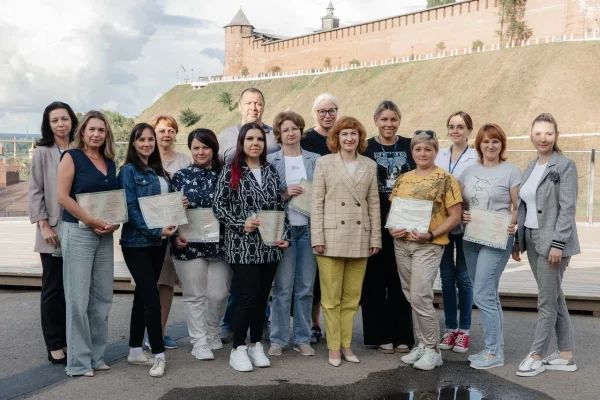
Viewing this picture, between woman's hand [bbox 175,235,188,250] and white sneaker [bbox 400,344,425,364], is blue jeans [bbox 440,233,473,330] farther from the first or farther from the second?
woman's hand [bbox 175,235,188,250]

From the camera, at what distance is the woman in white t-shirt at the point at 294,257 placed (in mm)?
4824

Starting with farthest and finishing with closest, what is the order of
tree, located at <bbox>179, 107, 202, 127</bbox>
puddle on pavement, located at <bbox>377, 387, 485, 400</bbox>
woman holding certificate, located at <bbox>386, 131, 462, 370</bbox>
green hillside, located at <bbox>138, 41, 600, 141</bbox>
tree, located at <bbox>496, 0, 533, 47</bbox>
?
tree, located at <bbox>179, 107, 202, 127</bbox>, tree, located at <bbox>496, 0, 533, 47</bbox>, green hillside, located at <bbox>138, 41, 600, 141</bbox>, woman holding certificate, located at <bbox>386, 131, 462, 370</bbox>, puddle on pavement, located at <bbox>377, 387, 485, 400</bbox>

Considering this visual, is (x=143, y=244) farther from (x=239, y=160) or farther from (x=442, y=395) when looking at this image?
(x=442, y=395)

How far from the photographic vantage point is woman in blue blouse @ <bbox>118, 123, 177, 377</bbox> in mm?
4391

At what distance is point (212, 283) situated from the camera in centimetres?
475

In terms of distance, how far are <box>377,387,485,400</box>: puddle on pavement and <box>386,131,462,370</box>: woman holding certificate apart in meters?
0.49

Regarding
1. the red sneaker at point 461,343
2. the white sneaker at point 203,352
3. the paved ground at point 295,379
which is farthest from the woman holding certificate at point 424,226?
the white sneaker at point 203,352

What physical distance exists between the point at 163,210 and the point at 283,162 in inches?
40.6

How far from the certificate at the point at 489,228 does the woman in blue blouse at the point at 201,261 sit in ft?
6.06

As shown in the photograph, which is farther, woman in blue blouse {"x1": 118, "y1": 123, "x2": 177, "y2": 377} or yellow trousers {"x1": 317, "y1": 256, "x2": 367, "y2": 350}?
yellow trousers {"x1": 317, "y1": 256, "x2": 367, "y2": 350}

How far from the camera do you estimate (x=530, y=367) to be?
4.43m

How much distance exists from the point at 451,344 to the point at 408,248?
40.6 inches

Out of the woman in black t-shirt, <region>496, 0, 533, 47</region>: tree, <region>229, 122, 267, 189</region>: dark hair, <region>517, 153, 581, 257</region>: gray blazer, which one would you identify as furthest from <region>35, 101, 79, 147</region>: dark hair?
<region>496, 0, 533, 47</region>: tree

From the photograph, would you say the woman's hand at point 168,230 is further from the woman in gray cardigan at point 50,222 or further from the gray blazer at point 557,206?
the gray blazer at point 557,206
